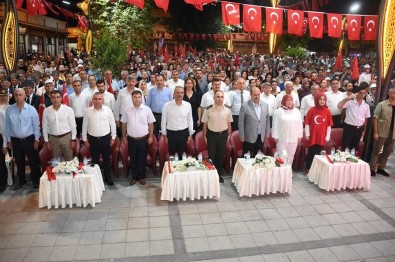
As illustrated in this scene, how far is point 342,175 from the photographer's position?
6.28 metres

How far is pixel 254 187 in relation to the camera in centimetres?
599

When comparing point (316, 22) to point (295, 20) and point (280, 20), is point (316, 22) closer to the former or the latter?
point (295, 20)

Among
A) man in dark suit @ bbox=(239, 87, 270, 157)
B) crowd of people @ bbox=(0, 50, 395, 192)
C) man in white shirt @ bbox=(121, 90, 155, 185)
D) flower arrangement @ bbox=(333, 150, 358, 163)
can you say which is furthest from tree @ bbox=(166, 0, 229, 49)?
flower arrangement @ bbox=(333, 150, 358, 163)

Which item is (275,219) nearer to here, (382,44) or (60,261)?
(60,261)

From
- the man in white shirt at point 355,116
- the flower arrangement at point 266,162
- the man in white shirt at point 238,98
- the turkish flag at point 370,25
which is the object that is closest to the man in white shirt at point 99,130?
the flower arrangement at point 266,162

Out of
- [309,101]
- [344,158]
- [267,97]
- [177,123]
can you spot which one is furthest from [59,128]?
[309,101]

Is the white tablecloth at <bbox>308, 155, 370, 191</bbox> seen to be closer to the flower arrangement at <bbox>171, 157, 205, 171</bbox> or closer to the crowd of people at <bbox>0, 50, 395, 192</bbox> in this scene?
the crowd of people at <bbox>0, 50, 395, 192</bbox>

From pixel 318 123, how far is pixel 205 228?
3.41 m

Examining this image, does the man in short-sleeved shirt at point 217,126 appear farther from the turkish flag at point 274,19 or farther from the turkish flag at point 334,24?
the turkish flag at point 334,24

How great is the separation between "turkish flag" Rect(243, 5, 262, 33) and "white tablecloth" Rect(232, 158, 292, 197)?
21.1ft

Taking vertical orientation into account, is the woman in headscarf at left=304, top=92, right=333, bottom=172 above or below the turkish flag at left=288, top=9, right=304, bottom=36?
below

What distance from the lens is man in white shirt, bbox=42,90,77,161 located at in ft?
19.6

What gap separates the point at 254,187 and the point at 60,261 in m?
3.50

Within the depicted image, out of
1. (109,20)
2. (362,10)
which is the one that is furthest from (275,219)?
(362,10)
